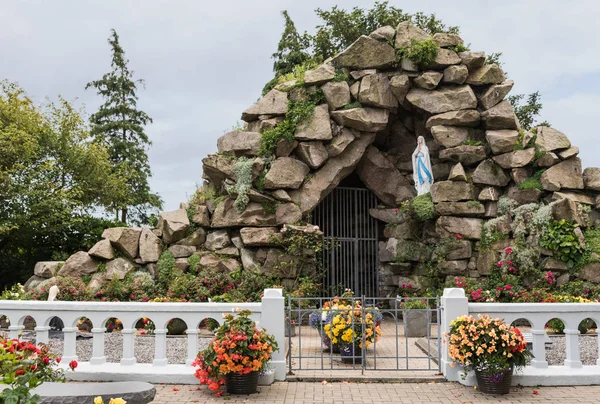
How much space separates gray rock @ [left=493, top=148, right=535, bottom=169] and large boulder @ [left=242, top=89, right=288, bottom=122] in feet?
19.0

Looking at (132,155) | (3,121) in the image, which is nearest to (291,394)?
(3,121)

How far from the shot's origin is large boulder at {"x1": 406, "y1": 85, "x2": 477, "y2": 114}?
13562mm

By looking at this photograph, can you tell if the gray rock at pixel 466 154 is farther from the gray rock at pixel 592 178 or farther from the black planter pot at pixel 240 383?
the black planter pot at pixel 240 383

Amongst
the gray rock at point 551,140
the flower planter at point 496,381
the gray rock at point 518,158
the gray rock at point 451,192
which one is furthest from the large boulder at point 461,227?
the flower planter at point 496,381

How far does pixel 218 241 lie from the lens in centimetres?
1326

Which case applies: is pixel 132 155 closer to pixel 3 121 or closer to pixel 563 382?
pixel 3 121

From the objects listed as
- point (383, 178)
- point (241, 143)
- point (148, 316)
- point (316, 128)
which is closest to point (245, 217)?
point (241, 143)

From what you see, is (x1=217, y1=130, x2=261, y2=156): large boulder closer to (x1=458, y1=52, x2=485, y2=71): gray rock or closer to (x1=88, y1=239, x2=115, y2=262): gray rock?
(x1=88, y1=239, x2=115, y2=262): gray rock

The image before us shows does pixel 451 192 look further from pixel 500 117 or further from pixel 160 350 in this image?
pixel 160 350

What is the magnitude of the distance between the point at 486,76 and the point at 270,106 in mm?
5750

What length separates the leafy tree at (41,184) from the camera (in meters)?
16.0

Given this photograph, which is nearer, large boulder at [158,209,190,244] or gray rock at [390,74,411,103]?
large boulder at [158,209,190,244]

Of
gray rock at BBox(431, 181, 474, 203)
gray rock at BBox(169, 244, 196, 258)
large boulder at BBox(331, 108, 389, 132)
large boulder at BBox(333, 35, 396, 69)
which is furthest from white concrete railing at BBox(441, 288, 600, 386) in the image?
large boulder at BBox(333, 35, 396, 69)

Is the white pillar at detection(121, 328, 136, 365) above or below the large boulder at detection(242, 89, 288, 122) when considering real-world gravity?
below
